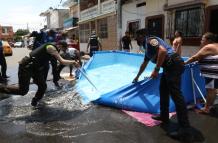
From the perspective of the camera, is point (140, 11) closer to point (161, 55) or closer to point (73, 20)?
point (161, 55)

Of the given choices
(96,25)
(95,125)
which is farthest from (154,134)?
(96,25)

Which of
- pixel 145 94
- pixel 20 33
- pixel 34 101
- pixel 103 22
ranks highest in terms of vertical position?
pixel 20 33

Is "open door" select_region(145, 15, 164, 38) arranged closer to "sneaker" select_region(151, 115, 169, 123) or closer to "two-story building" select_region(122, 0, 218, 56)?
"two-story building" select_region(122, 0, 218, 56)

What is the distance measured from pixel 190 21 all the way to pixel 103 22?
11.9 metres

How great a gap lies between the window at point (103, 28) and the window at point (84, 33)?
4.10 meters

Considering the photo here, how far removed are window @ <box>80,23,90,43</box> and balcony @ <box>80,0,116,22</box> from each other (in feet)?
2.48

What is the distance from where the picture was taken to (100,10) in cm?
2419

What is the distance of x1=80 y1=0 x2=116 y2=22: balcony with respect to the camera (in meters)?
21.5

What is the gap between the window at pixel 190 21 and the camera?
1207cm

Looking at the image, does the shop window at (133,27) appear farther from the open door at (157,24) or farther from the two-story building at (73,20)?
the two-story building at (73,20)

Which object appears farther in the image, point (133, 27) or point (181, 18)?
point (133, 27)

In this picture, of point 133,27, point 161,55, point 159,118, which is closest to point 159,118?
point 159,118

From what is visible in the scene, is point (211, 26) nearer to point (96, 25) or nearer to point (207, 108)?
point (207, 108)

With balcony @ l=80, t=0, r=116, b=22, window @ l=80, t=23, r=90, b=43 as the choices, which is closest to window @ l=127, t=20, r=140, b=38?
balcony @ l=80, t=0, r=116, b=22
